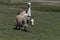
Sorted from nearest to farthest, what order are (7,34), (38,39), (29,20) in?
(38,39) < (7,34) < (29,20)

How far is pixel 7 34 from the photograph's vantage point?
1343cm

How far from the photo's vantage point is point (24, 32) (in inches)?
565

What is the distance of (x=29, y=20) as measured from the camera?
14305 millimetres

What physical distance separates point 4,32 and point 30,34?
1323 millimetres

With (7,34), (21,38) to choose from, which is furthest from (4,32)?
(21,38)

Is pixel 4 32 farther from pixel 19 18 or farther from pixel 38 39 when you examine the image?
pixel 38 39

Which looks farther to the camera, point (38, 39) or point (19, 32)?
point (19, 32)

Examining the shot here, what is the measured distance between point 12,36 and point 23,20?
5.39 feet

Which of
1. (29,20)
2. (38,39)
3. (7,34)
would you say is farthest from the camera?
(29,20)

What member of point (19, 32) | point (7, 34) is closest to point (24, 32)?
point (19, 32)

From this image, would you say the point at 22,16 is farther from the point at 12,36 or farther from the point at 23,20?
the point at 12,36

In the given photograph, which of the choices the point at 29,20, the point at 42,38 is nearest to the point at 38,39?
the point at 42,38

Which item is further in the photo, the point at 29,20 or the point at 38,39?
the point at 29,20

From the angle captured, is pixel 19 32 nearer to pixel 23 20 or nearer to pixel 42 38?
pixel 23 20
